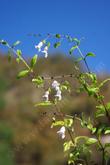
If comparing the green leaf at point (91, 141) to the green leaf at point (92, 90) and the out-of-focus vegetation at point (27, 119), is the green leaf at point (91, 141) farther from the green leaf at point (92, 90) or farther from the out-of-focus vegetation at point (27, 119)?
the out-of-focus vegetation at point (27, 119)

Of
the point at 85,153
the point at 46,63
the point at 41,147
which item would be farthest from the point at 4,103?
the point at 85,153

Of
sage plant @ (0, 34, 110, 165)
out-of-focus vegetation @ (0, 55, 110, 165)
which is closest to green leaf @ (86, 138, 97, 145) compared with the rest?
sage plant @ (0, 34, 110, 165)

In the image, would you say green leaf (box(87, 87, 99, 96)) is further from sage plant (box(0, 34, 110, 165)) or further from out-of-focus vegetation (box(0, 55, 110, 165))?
out-of-focus vegetation (box(0, 55, 110, 165))

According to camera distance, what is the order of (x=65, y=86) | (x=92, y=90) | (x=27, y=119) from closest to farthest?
1. (x=92, y=90)
2. (x=65, y=86)
3. (x=27, y=119)

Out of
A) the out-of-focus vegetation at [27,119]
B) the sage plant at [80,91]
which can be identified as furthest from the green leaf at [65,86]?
the out-of-focus vegetation at [27,119]

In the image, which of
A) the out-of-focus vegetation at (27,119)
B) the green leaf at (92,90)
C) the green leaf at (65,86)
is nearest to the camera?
the green leaf at (92,90)

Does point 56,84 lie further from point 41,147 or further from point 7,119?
point 7,119

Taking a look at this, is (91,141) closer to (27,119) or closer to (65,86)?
(65,86)

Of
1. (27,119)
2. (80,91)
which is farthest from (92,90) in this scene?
(27,119)
